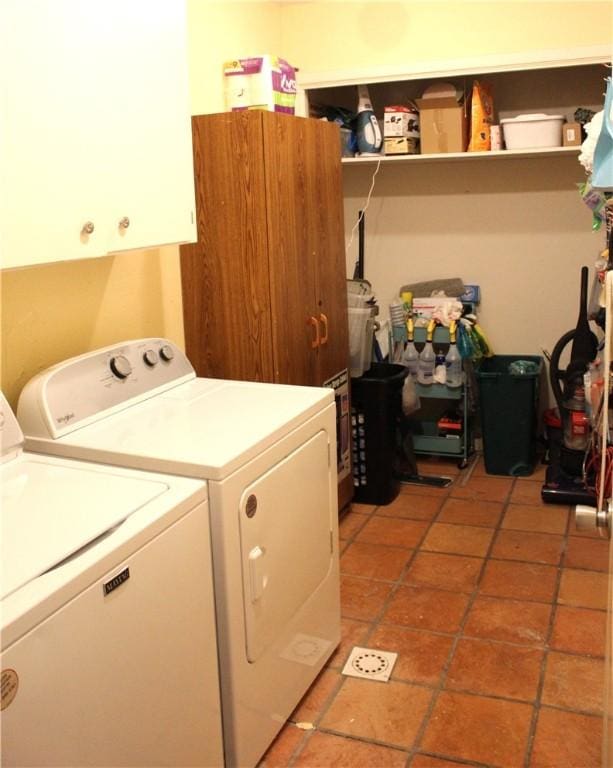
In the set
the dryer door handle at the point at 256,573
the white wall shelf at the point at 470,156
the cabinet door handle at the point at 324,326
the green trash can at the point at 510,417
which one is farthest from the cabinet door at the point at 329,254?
the dryer door handle at the point at 256,573

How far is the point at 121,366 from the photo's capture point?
7.66ft

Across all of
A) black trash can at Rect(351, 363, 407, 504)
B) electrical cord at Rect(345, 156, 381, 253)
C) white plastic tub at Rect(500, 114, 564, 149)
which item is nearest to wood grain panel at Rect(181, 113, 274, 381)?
black trash can at Rect(351, 363, 407, 504)

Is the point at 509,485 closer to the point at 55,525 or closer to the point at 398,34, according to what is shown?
the point at 398,34

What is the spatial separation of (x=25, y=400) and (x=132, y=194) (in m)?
0.62

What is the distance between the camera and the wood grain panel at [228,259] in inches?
111

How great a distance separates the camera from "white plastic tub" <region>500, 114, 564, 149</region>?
3723 mm

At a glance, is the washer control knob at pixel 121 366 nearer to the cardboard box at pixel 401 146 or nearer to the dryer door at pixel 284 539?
the dryer door at pixel 284 539

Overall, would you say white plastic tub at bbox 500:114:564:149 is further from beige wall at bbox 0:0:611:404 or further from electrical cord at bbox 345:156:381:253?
electrical cord at bbox 345:156:381:253

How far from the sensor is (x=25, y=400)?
2.10 meters

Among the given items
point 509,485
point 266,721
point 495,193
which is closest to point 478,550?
→ point 509,485

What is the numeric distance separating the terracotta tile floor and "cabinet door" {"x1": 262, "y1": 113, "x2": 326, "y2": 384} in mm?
881

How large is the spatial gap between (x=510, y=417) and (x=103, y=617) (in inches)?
116

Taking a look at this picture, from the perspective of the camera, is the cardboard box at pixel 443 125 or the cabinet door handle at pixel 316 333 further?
the cardboard box at pixel 443 125

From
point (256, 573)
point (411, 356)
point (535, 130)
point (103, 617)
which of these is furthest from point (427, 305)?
point (103, 617)
